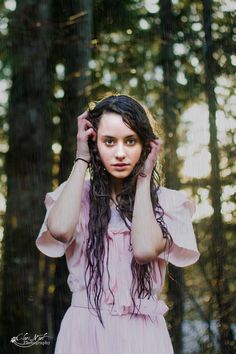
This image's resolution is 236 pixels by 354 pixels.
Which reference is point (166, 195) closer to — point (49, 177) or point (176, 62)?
point (49, 177)

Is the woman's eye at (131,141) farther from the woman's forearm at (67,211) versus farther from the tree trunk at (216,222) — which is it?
the tree trunk at (216,222)

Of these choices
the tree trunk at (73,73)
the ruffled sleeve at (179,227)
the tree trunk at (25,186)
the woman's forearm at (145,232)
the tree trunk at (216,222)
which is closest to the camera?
the woman's forearm at (145,232)

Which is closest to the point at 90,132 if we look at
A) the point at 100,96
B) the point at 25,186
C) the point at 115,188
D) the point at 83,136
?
the point at 83,136

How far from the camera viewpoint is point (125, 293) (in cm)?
154

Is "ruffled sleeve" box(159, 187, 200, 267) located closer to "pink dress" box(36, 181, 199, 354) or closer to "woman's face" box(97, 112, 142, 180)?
"pink dress" box(36, 181, 199, 354)

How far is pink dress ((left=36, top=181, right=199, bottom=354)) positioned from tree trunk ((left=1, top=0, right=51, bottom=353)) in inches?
87.2

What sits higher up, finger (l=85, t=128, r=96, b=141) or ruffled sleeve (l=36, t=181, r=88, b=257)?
finger (l=85, t=128, r=96, b=141)

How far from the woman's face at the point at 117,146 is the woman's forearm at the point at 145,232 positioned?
0.09m

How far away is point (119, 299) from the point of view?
1533 mm

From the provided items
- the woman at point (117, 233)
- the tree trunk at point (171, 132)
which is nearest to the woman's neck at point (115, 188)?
the woman at point (117, 233)

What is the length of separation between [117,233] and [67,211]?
0.50 ft

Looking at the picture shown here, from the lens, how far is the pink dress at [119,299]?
1524 mm

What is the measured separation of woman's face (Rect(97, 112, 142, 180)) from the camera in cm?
157

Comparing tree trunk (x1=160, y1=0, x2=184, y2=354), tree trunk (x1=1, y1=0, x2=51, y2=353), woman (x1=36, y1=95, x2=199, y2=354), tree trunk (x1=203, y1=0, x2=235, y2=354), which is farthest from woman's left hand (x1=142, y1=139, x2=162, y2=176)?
tree trunk (x1=203, y1=0, x2=235, y2=354)
